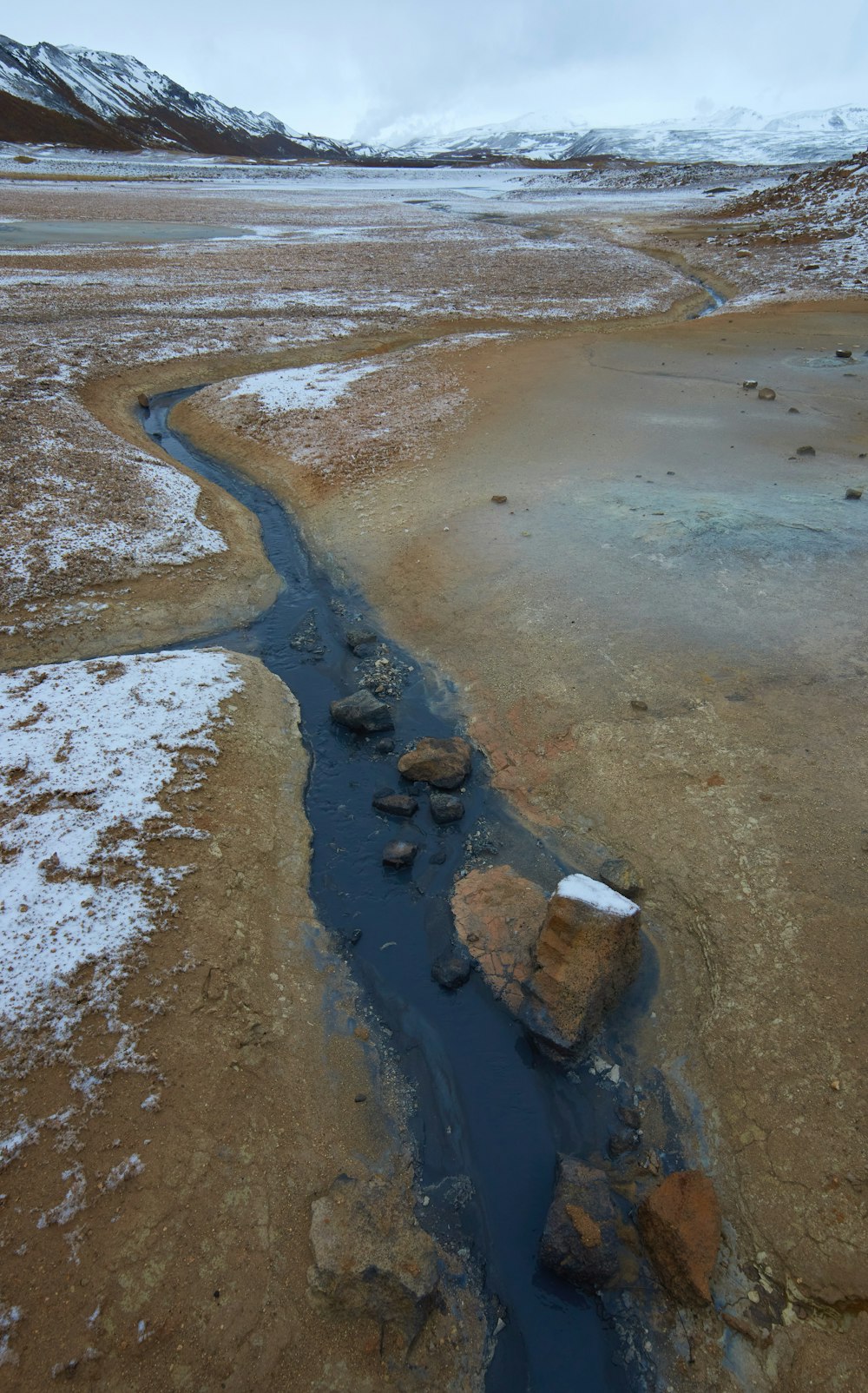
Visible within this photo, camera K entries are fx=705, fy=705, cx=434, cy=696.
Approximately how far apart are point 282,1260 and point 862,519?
1523 cm

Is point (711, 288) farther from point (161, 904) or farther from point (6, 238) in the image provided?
point (161, 904)

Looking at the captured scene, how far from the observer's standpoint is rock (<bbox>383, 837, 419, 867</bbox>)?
842cm

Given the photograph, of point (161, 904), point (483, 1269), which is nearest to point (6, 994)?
point (161, 904)

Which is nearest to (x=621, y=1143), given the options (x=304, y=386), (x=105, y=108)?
(x=304, y=386)

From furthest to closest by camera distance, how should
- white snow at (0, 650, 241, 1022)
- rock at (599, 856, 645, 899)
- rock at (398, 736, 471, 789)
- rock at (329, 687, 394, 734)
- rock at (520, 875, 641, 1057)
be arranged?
rock at (329, 687, 394, 734) < rock at (398, 736, 471, 789) < rock at (599, 856, 645, 899) < white snow at (0, 650, 241, 1022) < rock at (520, 875, 641, 1057)

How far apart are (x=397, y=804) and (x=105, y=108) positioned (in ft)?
632

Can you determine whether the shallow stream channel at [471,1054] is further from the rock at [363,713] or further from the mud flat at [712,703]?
the mud flat at [712,703]

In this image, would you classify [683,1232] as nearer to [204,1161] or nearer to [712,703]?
[204,1161]

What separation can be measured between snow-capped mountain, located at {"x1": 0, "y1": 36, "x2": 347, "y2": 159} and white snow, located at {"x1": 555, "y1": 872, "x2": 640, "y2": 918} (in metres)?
149

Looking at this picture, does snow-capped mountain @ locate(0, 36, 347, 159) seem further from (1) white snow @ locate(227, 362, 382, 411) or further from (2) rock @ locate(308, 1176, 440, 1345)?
(2) rock @ locate(308, 1176, 440, 1345)

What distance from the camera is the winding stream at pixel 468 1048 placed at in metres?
5.16

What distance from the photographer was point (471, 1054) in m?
6.72

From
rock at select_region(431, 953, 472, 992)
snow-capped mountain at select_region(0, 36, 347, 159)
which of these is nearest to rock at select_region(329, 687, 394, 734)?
rock at select_region(431, 953, 472, 992)

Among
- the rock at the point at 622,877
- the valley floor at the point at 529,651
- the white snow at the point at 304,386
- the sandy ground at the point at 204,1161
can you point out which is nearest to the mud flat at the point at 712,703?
the valley floor at the point at 529,651
